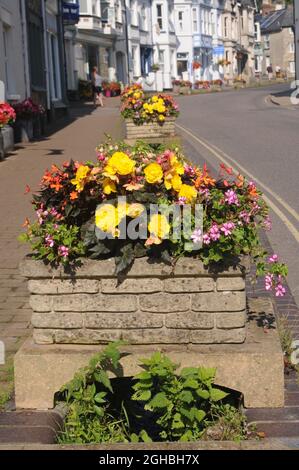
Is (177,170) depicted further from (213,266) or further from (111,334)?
(111,334)

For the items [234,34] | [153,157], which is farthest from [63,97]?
[234,34]

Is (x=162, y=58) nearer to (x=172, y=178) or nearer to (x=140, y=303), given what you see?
(x=172, y=178)

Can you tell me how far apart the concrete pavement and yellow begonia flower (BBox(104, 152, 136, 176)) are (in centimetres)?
146

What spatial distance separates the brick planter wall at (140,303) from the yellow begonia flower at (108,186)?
1.30ft

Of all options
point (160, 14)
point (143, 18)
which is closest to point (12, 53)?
point (143, 18)

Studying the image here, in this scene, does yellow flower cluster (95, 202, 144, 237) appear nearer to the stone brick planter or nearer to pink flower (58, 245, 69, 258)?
Answer: pink flower (58, 245, 69, 258)

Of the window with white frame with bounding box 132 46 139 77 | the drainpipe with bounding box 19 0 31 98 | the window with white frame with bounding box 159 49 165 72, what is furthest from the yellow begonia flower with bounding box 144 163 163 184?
the window with white frame with bounding box 159 49 165 72

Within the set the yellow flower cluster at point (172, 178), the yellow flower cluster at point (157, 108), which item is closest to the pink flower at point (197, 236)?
the yellow flower cluster at point (172, 178)

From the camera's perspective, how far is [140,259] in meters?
4.17

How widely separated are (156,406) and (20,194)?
8931 mm

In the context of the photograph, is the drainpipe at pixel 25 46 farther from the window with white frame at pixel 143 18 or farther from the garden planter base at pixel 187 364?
the window with white frame at pixel 143 18

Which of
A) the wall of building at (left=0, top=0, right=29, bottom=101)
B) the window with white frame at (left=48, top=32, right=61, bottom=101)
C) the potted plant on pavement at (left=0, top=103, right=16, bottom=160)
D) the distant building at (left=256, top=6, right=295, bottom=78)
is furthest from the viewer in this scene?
the distant building at (left=256, top=6, right=295, bottom=78)

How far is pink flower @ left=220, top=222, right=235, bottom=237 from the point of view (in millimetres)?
4098
